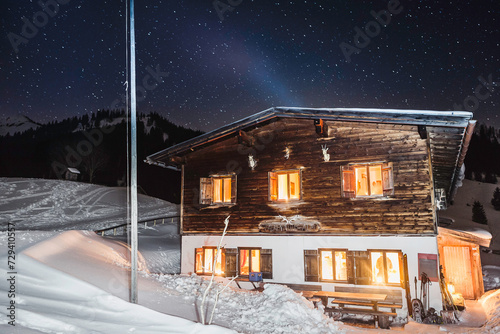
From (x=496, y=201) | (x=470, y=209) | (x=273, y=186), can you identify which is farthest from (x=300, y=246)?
(x=496, y=201)

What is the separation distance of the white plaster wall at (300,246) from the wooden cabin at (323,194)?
0.04 m

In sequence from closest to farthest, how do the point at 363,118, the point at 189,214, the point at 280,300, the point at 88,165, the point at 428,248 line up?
the point at 280,300 → the point at 428,248 → the point at 363,118 → the point at 189,214 → the point at 88,165

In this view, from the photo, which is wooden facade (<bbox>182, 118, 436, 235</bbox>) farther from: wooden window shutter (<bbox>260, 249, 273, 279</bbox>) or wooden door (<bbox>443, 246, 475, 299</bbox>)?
wooden door (<bbox>443, 246, 475, 299</bbox>)

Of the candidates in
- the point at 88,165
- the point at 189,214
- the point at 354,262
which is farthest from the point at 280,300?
the point at 88,165

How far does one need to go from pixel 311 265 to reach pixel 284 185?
3.59 metres

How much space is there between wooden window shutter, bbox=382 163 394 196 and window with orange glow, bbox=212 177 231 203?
6.96 m

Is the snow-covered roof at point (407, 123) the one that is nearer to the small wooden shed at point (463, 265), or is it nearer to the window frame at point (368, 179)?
the window frame at point (368, 179)

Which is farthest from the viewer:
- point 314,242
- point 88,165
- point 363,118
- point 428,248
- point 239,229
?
point 88,165

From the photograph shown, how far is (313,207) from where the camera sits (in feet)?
46.3

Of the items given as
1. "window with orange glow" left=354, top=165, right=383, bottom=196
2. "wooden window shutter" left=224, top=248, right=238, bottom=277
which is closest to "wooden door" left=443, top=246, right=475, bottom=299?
"window with orange glow" left=354, top=165, right=383, bottom=196

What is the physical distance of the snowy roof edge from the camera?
435 inches

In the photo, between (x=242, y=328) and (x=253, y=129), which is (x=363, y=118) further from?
(x=242, y=328)

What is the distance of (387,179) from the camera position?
12805mm

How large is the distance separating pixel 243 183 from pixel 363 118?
19.7 ft
